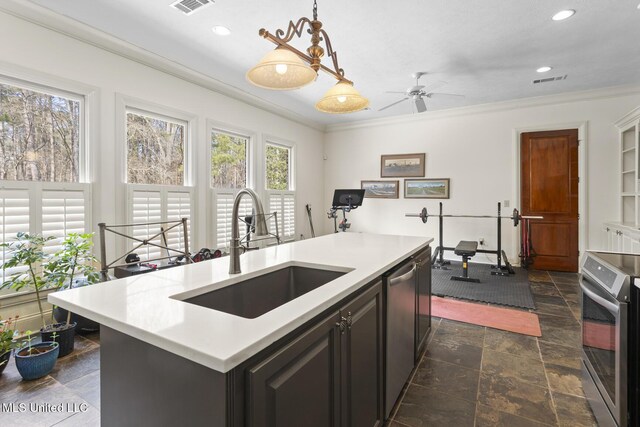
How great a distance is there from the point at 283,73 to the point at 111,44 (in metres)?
2.43

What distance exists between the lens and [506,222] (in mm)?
5578

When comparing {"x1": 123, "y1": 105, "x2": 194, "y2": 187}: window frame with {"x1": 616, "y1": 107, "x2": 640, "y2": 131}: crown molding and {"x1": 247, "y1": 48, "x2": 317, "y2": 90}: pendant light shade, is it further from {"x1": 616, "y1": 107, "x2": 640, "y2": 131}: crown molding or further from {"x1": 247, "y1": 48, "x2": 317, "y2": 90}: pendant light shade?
{"x1": 616, "y1": 107, "x2": 640, "y2": 131}: crown molding

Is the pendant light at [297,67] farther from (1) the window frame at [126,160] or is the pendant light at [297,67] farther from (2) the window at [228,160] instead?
(2) the window at [228,160]

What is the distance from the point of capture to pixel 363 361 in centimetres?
142

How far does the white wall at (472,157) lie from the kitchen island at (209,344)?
5034 millimetres

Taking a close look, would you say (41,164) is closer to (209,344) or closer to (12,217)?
(12,217)

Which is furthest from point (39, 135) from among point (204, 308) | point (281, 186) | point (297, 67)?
point (281, 186)

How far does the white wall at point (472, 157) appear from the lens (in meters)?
4.89

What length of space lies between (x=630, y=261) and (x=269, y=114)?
5.25 metres

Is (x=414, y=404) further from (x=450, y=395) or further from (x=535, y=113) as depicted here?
(x=535, y=113)

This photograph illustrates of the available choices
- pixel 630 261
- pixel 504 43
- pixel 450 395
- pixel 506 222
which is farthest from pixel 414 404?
pixel 506 222

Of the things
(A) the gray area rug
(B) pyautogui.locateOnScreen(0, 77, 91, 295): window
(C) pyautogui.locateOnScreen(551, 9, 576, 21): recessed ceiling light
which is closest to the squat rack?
(A) the gray area rug

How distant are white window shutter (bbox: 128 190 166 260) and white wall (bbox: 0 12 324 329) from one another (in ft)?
0.50

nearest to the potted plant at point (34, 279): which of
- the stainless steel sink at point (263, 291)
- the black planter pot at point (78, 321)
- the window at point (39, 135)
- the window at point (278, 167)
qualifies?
the black planter pot at point (78, 321)
